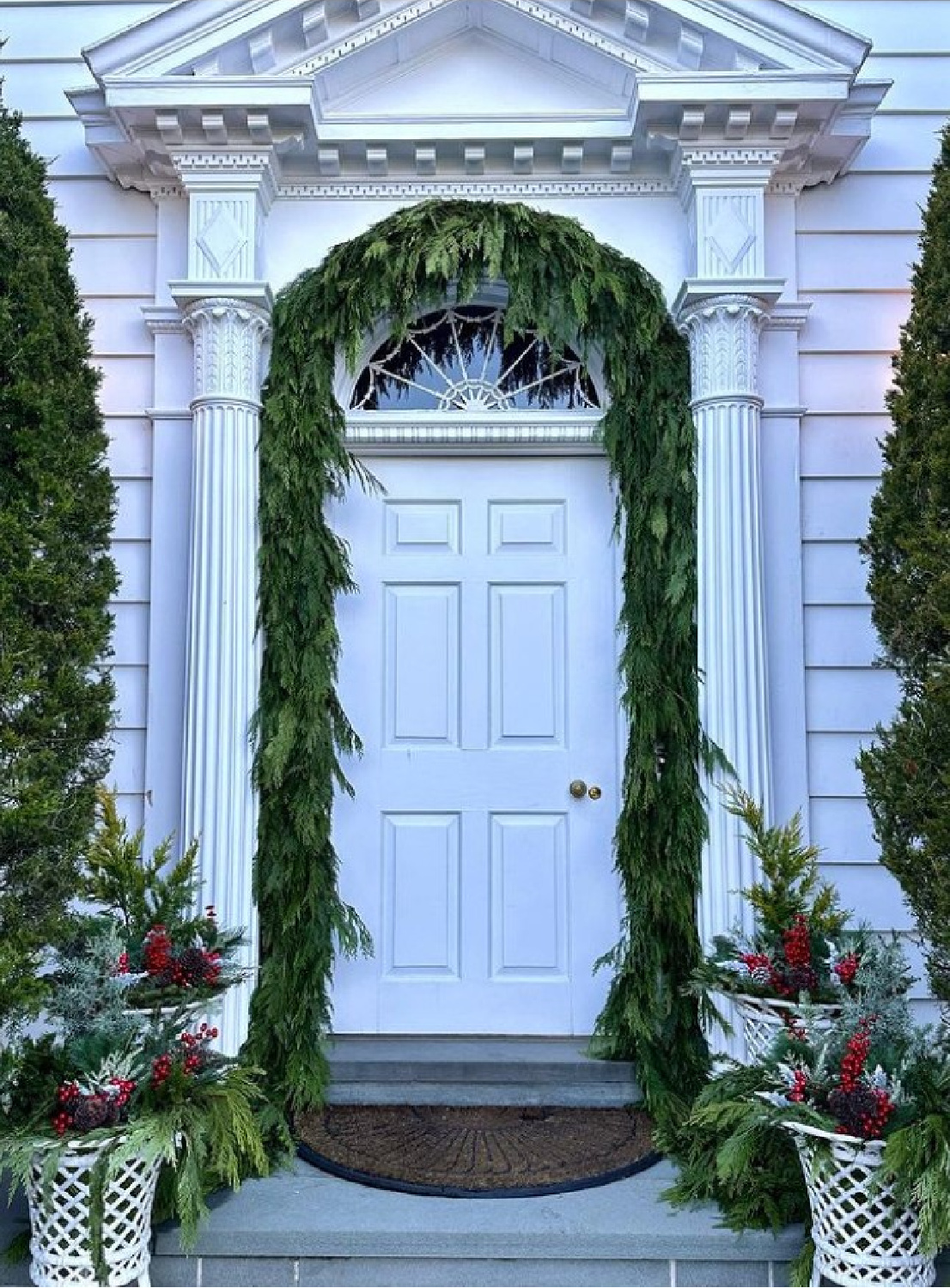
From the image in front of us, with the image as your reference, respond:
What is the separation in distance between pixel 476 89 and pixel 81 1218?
375cm

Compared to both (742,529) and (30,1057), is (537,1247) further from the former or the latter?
(742,529)

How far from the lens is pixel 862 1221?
Answer: 8.57 ft

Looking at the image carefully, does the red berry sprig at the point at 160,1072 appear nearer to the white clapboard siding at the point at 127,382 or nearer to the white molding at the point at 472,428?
the white molding at the point at 472,428

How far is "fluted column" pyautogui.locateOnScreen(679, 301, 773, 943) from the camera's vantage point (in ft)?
12.4

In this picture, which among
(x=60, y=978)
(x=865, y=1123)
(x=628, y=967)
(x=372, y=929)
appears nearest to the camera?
(x=865, y=1123)

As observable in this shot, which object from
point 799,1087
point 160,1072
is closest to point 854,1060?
point 799,1087

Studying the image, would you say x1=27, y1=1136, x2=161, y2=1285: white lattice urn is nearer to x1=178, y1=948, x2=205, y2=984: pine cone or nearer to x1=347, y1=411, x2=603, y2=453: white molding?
x1=178, y1=948, x2=205, y2=984: pine cone

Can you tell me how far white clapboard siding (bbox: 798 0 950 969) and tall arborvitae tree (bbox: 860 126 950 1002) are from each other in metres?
0.49

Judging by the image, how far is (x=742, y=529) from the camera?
3867 mm

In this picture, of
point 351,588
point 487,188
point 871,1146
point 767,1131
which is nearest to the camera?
point 871,1146

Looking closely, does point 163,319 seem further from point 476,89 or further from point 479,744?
point 479,744

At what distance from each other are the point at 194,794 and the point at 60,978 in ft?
2.86

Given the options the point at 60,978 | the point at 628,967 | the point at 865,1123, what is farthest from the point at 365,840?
the point at 865,1123

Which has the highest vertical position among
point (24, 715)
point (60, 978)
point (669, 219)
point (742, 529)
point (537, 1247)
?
point (669, 219)
